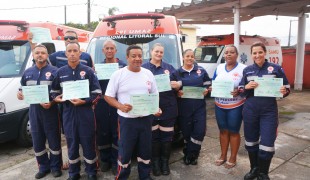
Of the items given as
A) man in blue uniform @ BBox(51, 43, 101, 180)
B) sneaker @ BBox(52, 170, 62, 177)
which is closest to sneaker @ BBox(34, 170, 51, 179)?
sneaker @ BBox(52, 170, 62, 177)

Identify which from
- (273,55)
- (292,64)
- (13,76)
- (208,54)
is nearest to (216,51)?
(208,54)

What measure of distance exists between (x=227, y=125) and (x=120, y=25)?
2.59 m

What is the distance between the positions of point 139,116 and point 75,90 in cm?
87

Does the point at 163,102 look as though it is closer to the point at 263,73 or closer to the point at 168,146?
the point at 168,146

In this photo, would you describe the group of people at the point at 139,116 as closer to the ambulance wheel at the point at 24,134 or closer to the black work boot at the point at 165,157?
the black work boot at the point at 165,157

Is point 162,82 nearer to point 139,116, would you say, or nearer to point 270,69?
point 139,116

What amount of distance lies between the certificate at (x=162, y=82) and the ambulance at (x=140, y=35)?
40.3 inches

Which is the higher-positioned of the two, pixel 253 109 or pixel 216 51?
pixel 216 51

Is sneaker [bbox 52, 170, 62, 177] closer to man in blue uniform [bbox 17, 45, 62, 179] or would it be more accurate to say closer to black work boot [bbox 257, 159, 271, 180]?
man in blue uniform [bbox 17, 45, 62, 179]

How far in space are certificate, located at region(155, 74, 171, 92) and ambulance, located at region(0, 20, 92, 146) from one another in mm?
2231

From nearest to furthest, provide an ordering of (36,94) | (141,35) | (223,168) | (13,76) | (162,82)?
(36,94) < (162,82) < (223,168) < (141,35) < (13,76)

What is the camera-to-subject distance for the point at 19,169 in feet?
15.4

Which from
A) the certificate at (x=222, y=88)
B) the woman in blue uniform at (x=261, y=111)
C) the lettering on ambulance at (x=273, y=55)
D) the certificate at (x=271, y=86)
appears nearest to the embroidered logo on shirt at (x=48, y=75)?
the certificate at (x=222, y=88)

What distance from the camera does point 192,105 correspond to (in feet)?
14.3
